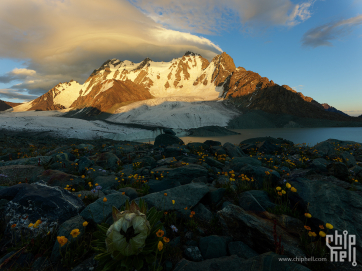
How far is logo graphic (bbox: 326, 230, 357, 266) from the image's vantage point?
2188 millimetres

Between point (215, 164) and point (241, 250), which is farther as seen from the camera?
point (215, 164)

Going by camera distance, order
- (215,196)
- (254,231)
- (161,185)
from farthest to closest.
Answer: (161,185)
(215,196)
(254,231)

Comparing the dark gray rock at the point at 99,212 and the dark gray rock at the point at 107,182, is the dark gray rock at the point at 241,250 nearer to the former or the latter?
the dark gray rock at the point at 99,212

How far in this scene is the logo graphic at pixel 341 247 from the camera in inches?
86.1

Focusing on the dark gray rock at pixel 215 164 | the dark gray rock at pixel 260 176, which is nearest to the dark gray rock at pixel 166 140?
the dark gray rock at pixel 215 164

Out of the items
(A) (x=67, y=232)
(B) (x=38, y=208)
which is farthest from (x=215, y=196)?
(B) (x=38, y=208)

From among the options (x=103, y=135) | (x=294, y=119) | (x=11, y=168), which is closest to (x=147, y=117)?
(x=103, y=135)

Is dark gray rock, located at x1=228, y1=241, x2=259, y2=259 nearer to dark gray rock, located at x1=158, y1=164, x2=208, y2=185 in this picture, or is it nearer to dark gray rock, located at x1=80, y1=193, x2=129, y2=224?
dark gray rock, located at x1=80, y1=193, x2=129, y2=224

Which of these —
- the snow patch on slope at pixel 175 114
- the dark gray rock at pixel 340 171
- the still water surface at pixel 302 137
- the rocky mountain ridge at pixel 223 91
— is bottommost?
the still water surface at pixel 302 137

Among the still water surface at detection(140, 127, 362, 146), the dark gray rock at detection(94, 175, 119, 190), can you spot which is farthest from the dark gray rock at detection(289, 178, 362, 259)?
the still water surface at detection(140, 127, 362, 146)

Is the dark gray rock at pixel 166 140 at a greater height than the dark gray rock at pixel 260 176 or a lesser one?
lesser

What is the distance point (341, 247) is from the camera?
92.2 inches

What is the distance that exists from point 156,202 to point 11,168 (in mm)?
5717

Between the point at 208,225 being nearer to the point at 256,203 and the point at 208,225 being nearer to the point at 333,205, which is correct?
the point at 256,203
